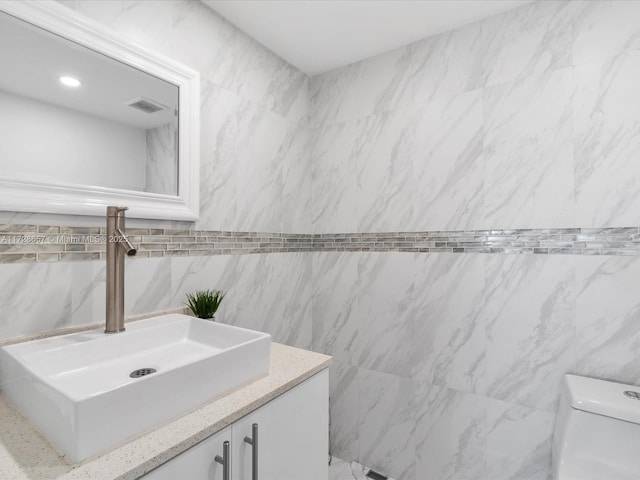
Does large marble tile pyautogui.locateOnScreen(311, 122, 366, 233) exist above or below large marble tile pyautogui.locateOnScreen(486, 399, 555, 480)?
above

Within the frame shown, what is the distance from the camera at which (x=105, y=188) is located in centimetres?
112

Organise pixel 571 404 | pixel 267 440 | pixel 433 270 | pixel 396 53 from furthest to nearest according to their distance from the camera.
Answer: pixel 396 53, pixel 433 270, pixel 571 404, pixel 267 440

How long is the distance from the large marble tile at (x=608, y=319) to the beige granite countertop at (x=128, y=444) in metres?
1.29

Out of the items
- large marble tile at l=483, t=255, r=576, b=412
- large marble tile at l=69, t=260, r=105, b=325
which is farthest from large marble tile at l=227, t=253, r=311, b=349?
large marble tile at l=483, t=255, r=576, b=412

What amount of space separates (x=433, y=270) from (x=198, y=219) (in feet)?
3.88

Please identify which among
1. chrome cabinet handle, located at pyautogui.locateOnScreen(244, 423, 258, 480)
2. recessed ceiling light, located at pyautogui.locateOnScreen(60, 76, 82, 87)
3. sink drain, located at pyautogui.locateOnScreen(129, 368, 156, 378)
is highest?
recessed ceiling light, located at pyautogui.locateOnScreen(60, 76, 82, 87)

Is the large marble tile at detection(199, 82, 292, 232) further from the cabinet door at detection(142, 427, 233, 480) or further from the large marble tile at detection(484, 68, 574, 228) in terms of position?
the large marble tile at detection(484, 68, 574, 228)

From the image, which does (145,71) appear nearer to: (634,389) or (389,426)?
(389,426)

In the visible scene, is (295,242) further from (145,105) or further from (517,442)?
(517,442)

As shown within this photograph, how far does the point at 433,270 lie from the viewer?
1710 millimetres

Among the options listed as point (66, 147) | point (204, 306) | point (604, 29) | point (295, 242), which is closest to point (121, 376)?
point (204, 306)

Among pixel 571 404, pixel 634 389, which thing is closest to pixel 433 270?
pixel 571 404

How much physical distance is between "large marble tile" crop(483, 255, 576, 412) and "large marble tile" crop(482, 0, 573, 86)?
856 mm

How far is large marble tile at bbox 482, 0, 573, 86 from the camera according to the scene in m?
1.42
